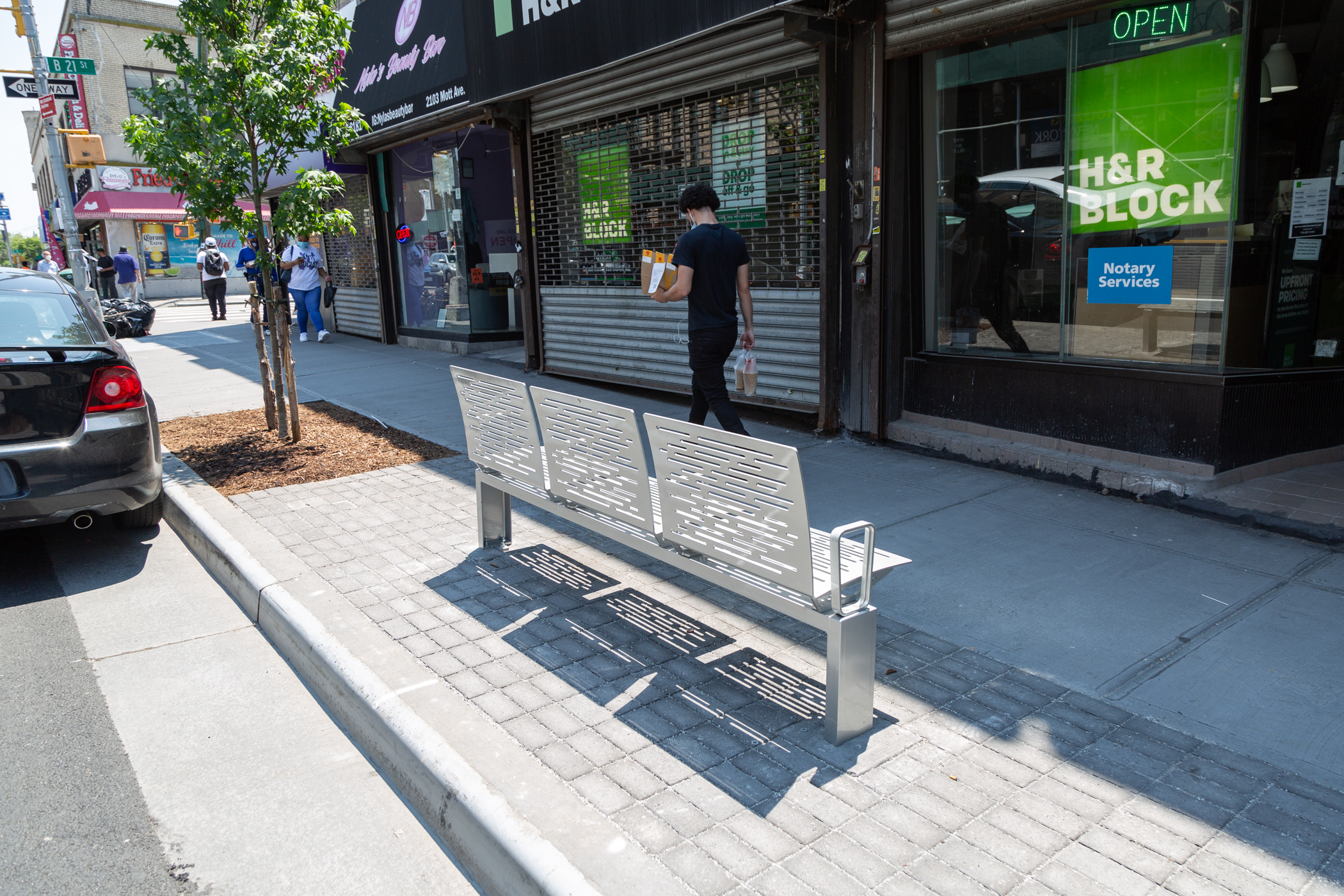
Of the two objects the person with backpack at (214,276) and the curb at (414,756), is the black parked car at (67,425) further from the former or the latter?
the person with backpack at (214,276)

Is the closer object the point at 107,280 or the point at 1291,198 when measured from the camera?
the point at 1291,198

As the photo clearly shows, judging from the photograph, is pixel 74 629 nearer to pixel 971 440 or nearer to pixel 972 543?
pixel 972 543

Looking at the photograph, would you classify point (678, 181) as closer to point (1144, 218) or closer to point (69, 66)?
point (1144, 218)

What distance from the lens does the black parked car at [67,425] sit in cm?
497

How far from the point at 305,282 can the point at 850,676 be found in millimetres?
14441

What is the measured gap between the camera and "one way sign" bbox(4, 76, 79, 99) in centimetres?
1418

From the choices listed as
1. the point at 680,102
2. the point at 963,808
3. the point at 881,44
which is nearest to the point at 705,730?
the point at 963,808

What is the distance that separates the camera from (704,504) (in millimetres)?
3639

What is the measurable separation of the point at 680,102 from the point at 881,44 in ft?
8.25

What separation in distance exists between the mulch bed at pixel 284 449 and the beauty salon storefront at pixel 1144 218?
15.0 ft

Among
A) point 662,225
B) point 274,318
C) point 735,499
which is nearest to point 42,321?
point 274,318

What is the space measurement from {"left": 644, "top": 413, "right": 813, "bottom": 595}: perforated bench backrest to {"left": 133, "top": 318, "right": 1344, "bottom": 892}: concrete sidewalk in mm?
551

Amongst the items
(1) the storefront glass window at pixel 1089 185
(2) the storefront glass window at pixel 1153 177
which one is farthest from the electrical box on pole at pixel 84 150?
(2) the storefront glass window at pixel 1153 177

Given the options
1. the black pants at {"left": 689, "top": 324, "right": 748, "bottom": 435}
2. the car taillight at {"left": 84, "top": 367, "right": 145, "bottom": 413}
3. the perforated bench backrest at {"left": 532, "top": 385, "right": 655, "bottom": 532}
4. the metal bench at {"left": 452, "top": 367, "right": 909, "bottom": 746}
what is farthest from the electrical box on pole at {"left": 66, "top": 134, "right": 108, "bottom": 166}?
the perforated bench backrest at {"left": 532, "top": 385, "right": 655, "bottom": 532}
